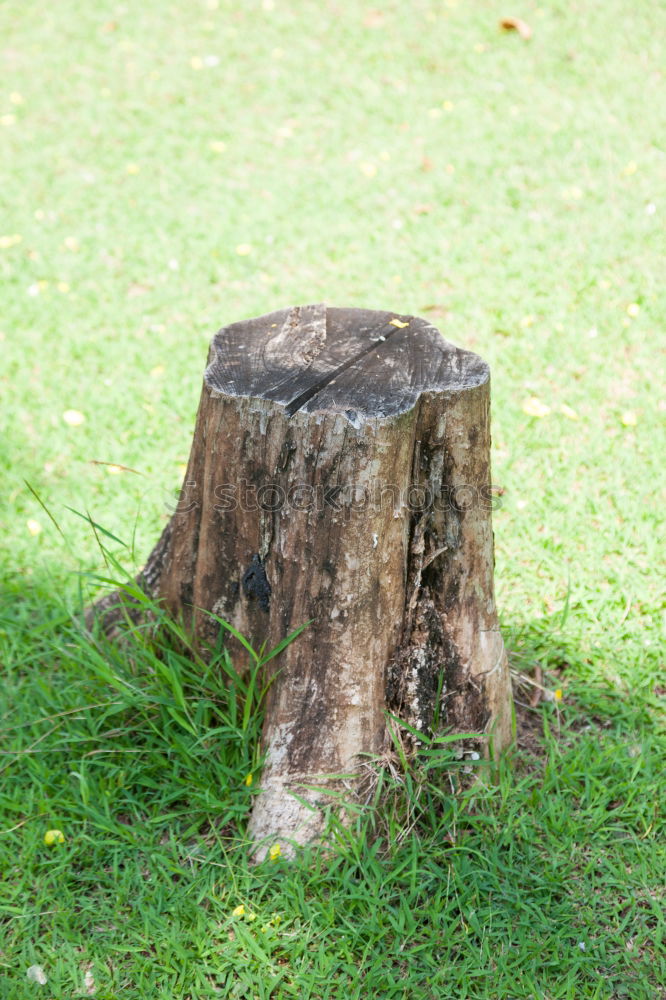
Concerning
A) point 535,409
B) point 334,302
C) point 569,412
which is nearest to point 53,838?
point 535,409

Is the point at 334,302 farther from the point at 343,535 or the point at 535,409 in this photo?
the point at 343,535

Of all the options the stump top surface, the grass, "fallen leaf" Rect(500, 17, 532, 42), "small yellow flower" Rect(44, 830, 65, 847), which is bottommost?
"small yellow flower" Rect(44, 830, 65, 847)

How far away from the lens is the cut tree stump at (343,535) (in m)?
1.96

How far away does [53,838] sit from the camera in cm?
222

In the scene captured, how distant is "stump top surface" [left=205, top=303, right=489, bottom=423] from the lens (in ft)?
6.46

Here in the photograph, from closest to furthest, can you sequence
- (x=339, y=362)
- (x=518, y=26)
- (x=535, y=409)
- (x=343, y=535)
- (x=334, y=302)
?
(x=343, y=535) → (x=339, y=362) → (x=535, y=409) → (x=334, y=302) → (x=518, y=26)

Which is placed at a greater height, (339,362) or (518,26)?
(518,26)

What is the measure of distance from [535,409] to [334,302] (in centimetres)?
134

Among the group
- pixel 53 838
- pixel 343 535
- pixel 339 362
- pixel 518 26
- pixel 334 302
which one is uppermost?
pixel 518 26

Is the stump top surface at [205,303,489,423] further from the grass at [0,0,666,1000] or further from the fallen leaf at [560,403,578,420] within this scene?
the fallen leaf at [560,403,578,420]

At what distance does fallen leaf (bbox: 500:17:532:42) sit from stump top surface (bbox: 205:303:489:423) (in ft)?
16.9

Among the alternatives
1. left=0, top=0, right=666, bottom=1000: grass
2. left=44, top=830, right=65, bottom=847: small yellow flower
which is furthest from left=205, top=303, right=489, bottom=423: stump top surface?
left=44, top=830, right=65, bottom=847: small yellow flower

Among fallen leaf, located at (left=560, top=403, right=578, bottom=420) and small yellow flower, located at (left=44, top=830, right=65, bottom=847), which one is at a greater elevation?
fallen leaf, located at (left=560, top=403, right=578, bottom=420)

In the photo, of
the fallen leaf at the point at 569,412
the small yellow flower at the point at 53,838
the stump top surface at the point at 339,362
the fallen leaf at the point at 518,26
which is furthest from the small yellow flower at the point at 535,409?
the fallen leaf at the point at 518,26
